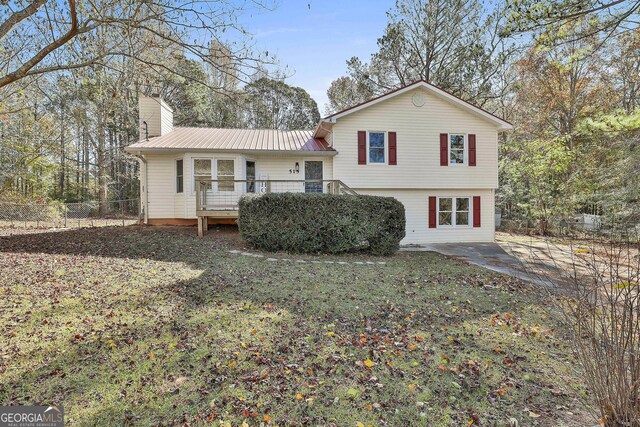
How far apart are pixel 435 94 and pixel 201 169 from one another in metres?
9.96

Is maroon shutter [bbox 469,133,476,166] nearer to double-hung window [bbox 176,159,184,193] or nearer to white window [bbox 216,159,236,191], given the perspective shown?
white window [bbox 216,159,236,191]

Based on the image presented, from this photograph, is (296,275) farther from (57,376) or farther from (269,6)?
(269,6)

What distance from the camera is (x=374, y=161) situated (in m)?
13.2

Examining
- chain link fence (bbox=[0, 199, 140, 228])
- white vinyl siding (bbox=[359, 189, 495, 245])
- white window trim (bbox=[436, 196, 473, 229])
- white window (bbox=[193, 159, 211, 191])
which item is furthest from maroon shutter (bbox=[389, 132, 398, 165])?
chain link fence (bbox=[0, 199, 140, 228])

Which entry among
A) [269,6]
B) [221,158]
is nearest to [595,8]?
[269,6]

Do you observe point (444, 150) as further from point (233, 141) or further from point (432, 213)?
point (233, 141)

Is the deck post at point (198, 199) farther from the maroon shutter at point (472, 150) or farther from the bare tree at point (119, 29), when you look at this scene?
the maroon shutter at point (472, 150)

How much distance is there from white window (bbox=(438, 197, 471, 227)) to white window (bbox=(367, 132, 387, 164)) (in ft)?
10.6

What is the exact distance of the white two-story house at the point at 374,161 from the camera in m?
12.6

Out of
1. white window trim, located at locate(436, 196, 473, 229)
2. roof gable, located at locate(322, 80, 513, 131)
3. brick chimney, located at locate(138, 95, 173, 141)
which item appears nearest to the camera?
roof gable, located at locate(322, 80, 513, 131)

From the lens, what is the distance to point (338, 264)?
308 inches

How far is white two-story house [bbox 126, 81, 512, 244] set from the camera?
41.3 ft

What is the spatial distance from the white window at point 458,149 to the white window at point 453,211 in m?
1.63

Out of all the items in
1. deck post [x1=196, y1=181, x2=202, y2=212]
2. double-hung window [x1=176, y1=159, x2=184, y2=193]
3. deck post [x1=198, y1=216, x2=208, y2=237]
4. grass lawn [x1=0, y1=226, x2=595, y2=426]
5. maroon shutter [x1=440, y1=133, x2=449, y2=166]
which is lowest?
grass lawn [x1=0, y1=226, x2=595, y2=426]
